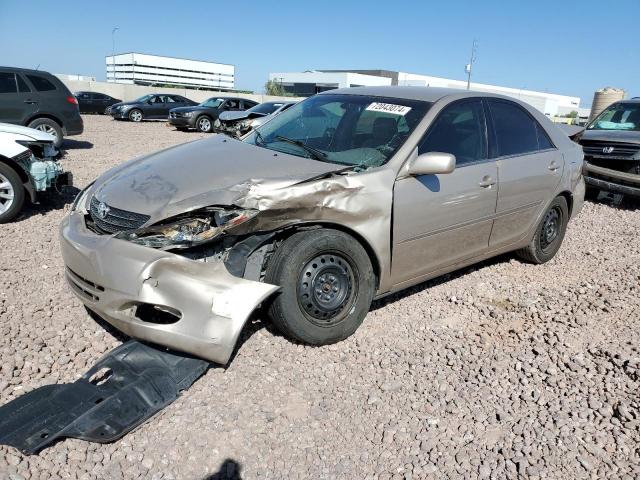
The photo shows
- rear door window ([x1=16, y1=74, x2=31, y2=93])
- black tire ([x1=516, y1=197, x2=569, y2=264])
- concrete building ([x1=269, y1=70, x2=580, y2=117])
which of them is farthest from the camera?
concrete building ([x1=269, y1=70, x2=580, y2=117])

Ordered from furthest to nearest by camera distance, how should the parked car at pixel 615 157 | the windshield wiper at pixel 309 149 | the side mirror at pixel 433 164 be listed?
1. the parked car at pixel 615 157
2. the windshield wiper at pixel 309 149
3. the side mirror at pixel 433 164

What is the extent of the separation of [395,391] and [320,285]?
0.80 meters

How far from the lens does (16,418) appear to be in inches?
102

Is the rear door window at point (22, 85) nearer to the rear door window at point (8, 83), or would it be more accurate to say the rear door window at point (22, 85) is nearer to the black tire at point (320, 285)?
the rear door window at point (8, 83)

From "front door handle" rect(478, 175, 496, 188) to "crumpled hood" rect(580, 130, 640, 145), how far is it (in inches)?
228

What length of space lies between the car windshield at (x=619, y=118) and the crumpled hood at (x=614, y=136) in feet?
1.57

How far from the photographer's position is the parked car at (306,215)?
2871 mm

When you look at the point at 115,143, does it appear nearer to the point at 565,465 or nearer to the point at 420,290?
the point at 420,290

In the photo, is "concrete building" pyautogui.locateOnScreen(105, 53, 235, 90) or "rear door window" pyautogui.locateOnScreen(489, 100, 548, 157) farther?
"concrete building" pyautogui.locateOnScreen(105, 53, 235, 90)

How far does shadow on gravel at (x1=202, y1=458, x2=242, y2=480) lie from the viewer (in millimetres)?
2398

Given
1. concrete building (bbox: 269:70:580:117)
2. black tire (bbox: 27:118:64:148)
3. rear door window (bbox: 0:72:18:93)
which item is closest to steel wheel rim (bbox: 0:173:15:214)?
black tire (bbox: 27:118:64:148)

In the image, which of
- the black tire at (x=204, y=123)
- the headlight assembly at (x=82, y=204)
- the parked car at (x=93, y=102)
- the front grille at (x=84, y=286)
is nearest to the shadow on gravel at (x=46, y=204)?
the headlight assembly at (x=82, y=204)

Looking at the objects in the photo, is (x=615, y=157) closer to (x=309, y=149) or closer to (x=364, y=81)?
(x=309, y=149)

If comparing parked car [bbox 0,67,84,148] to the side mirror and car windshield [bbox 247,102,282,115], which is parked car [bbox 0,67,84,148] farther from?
the side mirror
